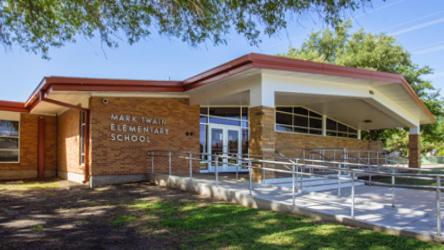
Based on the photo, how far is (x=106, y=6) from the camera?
24.2 ft

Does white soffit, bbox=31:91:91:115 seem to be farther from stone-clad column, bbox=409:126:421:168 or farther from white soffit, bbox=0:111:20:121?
stone-clad column, bbox=409:126:421:168

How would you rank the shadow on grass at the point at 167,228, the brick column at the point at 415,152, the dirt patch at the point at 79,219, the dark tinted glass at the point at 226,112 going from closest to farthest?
the shadow on grass at the point at 167,228 → the dirt patch at the point at 79,219 → the dark tinted glass at the point at 226,112 → the brick column at the point at 415,152

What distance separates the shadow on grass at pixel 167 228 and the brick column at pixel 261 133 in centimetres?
223

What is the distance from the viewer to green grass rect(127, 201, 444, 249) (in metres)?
4.21

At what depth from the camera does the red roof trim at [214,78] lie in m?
8.17

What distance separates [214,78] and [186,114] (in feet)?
9.13

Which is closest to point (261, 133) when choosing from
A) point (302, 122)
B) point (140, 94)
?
point (140, 94)

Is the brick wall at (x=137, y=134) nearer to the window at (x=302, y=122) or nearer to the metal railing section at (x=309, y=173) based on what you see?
the metal railing section at (x=309, y=173)

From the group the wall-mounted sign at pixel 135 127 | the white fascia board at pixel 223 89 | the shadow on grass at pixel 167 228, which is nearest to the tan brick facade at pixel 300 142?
the white fascia board at pixel 223 89

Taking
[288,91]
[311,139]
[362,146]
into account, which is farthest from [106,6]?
[362,146]

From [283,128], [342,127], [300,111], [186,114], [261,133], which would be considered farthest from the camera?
[342,127]

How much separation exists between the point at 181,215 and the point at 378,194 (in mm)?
5811

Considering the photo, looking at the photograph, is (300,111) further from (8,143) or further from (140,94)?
(8,143)

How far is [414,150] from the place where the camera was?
16.8m
